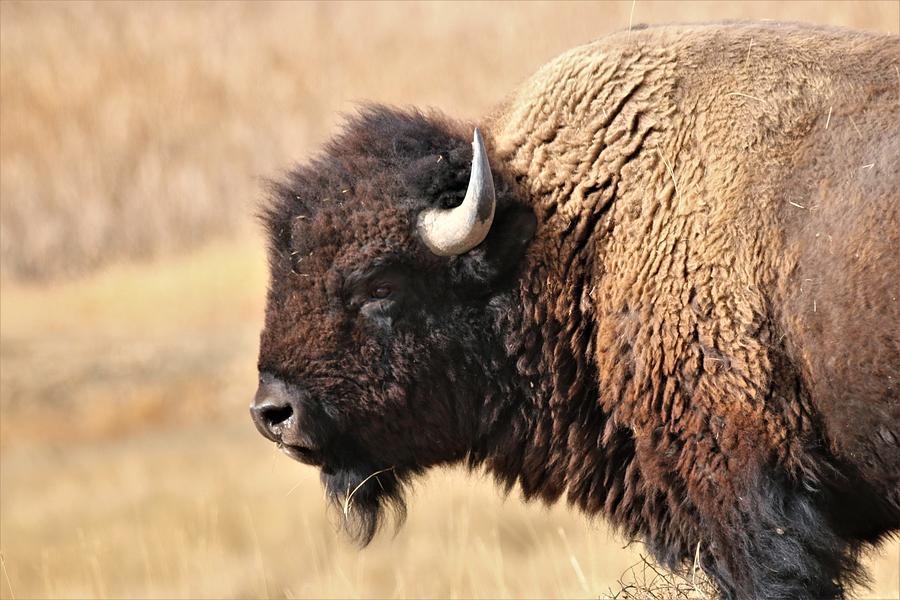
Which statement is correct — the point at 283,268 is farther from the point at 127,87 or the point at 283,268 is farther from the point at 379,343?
the point at 127,87

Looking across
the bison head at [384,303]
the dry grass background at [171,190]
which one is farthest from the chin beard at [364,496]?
the dry grass background at [171,190]

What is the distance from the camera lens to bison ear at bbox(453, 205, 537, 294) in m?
4.13

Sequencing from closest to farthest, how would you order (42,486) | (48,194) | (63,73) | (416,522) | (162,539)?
1. (162,539)
2. (416,522)
3. (42,486)
4. (48,194)
5. (63,73)

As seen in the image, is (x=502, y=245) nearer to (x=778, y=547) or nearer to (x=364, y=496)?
(x=364, y=496)

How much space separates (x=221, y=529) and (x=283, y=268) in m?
7.80

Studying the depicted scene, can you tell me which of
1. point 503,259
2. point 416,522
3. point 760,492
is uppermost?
point 503,259

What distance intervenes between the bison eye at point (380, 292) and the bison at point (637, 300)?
0.8 inches

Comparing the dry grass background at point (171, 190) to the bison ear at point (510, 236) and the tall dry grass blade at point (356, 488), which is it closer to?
the tall dry grass blade at point (356, 488)

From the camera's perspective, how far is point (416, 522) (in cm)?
1199

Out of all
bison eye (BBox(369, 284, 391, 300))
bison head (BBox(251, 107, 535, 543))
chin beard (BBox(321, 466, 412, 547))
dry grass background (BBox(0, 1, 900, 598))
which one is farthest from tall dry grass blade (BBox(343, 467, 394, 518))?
dry grass background (BBox(0, 1, 900, 598))

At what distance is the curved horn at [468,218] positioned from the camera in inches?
156

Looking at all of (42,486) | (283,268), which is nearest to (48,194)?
(42,486)

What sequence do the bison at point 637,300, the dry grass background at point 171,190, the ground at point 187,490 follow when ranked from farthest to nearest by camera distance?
1. the dry grass background at point 171,190
2. the ground at point 187,490
3. the bison at point 637,300

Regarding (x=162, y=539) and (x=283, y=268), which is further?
(x=162, y=539)
